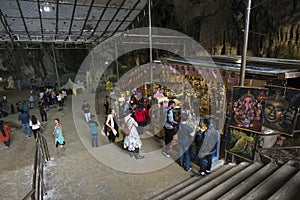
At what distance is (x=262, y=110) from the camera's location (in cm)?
361

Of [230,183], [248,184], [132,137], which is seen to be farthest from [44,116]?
[248,184]

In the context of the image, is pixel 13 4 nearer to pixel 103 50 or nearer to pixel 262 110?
pixel 262 110

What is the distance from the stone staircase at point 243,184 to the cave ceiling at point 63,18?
8.52m

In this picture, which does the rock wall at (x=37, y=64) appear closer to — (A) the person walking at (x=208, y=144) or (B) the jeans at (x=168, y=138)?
(B) the jeans at (x=168, y=138)

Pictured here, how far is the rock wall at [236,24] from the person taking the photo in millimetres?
10094

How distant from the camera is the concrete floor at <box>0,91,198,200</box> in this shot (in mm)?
3883

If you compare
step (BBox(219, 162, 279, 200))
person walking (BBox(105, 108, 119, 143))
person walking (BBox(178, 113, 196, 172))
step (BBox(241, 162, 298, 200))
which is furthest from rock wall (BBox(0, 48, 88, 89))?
step (BBox(241, 162, 298, 200))

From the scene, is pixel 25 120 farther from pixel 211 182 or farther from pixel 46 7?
pixel 211 182

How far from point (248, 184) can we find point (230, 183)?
34cm

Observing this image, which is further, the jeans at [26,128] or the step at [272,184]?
the jeans at [26,128]

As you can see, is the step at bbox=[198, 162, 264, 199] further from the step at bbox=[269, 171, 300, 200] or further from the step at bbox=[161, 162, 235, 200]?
the step at bbox=[269, 171, 300, 200]

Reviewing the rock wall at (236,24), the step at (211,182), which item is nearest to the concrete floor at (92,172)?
the step at (211,182)

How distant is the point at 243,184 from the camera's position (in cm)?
298

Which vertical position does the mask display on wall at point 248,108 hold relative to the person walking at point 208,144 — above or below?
above
